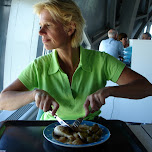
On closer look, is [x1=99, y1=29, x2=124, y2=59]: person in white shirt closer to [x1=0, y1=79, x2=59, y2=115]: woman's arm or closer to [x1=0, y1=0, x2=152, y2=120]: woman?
[x1=0, y1=0, x2=152, y2=120]: woman

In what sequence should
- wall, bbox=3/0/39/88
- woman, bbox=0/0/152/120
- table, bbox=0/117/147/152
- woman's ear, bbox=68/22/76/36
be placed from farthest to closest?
wall, bbox=3/0/39/88 < woman's ear, bbox=68/22/76/36 < woman, bbox=0/0/152/120 < table, bbox=0/117/147/152

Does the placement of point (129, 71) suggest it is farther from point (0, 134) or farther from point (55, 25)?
point (0, 134)

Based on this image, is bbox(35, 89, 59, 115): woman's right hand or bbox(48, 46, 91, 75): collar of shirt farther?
bbox(48, 46, 91, 75): collar of shirt

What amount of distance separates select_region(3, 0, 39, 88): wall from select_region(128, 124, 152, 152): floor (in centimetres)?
140

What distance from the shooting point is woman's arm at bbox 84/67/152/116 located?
91 centimetres

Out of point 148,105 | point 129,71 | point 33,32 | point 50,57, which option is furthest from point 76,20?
point 148,105

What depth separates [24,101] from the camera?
3.32 ft

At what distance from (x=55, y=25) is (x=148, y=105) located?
2.04m

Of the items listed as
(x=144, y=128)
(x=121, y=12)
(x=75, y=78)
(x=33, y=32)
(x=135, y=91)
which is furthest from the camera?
(x=121, y=12)

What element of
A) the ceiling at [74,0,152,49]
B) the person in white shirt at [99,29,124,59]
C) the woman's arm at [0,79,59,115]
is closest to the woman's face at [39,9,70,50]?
the woman's arm at [0,79,59,115]

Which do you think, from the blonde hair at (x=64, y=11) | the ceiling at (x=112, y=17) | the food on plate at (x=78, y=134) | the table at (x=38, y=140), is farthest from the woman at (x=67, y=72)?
the ceiling at (x=112, y=17)

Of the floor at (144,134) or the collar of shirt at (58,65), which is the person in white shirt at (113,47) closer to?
the collar of shirt at (58,65)

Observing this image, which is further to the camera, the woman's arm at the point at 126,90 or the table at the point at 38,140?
the woman's arm at the point at 126,90

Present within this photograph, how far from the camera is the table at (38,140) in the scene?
682 millimetres
